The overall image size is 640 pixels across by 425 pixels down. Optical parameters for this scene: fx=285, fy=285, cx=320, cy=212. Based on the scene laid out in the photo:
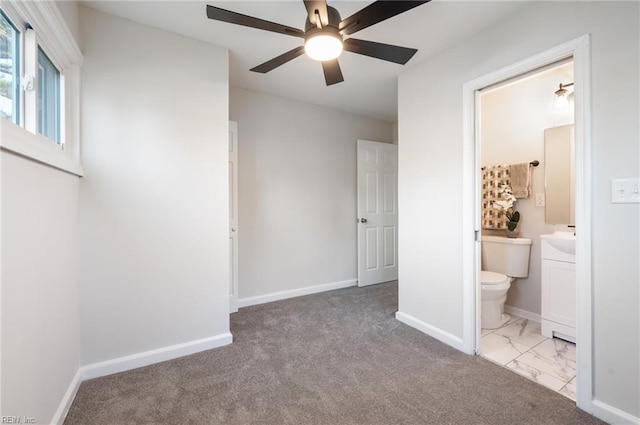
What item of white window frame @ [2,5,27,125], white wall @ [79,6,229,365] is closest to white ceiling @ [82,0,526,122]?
white wall @ [79,6,229,365]

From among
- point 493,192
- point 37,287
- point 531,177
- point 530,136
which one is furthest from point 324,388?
point 530,136

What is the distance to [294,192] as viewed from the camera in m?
3.51

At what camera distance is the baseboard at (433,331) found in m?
2.23

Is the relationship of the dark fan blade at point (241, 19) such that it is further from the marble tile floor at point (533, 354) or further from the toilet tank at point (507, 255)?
the toilet tank at point (507, 255)

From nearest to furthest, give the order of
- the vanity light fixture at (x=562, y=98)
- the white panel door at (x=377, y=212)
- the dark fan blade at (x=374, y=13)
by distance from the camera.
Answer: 1. the dark fan blade at (x=374, y=13)
2. the vanity light fixture at (x=562, y=98)
3. the white panel door at (x=377, y=212)

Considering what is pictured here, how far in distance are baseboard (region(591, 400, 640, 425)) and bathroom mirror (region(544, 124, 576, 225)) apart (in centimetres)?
160

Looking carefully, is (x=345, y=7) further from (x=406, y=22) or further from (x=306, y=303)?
(x=306, y=303)

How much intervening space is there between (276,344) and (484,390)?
58.2 inches

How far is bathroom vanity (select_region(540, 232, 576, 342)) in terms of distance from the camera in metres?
2.30

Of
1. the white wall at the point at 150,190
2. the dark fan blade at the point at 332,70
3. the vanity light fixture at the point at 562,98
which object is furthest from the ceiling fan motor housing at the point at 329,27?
the vanity light fixture at the point at 562,98

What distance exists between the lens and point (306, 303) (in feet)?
10.7

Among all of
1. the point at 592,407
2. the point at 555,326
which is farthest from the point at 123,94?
the point at 555,326

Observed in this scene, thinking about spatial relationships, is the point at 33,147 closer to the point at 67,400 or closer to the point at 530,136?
the point at 67,400

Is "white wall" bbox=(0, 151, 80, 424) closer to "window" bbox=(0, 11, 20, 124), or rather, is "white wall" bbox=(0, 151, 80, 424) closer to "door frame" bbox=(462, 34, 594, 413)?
"window" bbox=(0, 11, 20, 124)
